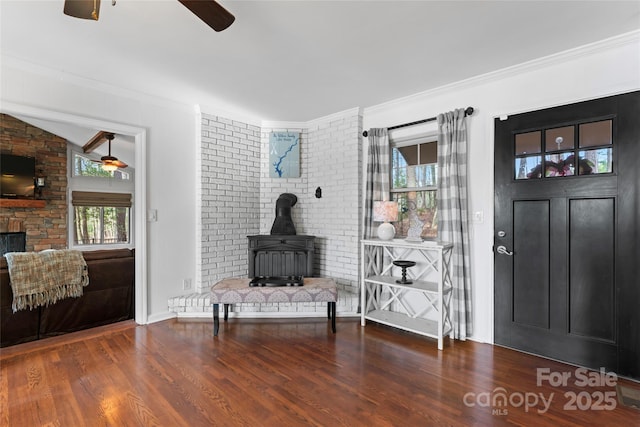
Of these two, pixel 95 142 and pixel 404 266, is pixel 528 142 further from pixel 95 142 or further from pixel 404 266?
pixel 95 142

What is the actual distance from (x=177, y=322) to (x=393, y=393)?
2514mm

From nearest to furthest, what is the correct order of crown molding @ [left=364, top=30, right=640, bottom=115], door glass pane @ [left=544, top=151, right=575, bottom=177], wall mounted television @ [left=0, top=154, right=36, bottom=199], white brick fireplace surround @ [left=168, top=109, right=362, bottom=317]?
1. crown molding @ [left=364, top=30, right=640, bottom=115]
2. door glass pane @ [left=544, top=151, right=575, bottom=177]
3. white brick fireplace surround @ [left=168, top=109, right=362, bottom=317]
4. wall mounted television @ [left=0, top=154, right=36, bottom=199]

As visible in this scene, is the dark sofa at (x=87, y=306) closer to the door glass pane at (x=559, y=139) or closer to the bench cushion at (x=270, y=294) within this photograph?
the bench cushion at (x=270, y=294)

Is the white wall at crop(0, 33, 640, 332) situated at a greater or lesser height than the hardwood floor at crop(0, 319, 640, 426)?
greater

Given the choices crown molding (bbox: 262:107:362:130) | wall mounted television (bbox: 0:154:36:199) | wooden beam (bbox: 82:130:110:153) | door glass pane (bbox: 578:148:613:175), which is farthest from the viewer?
wall mounted television (bbox: 0:154:36:199)

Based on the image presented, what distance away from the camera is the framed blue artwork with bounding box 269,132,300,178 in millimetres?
4285

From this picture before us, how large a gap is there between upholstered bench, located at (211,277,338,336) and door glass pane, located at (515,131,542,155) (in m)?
2.24

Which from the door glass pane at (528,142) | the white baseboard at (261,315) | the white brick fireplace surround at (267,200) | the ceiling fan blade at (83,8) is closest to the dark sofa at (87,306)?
the white brick fireplace surround at (267,200)

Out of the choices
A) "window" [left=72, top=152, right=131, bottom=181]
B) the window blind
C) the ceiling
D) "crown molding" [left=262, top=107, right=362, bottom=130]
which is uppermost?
the ceiling

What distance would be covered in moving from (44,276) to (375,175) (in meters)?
3.58

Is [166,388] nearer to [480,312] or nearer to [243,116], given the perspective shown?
[480,312]

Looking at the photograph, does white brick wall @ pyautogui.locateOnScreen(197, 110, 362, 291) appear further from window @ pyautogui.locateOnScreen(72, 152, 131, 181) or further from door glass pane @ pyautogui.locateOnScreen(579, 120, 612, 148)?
window @ pyautogui.locateOnScreen(72, 152, 131, 181)

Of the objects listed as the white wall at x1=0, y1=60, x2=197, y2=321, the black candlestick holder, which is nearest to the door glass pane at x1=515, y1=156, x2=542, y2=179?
the black candlestick holder

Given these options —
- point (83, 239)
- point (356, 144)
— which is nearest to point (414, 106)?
point (356, 144)
